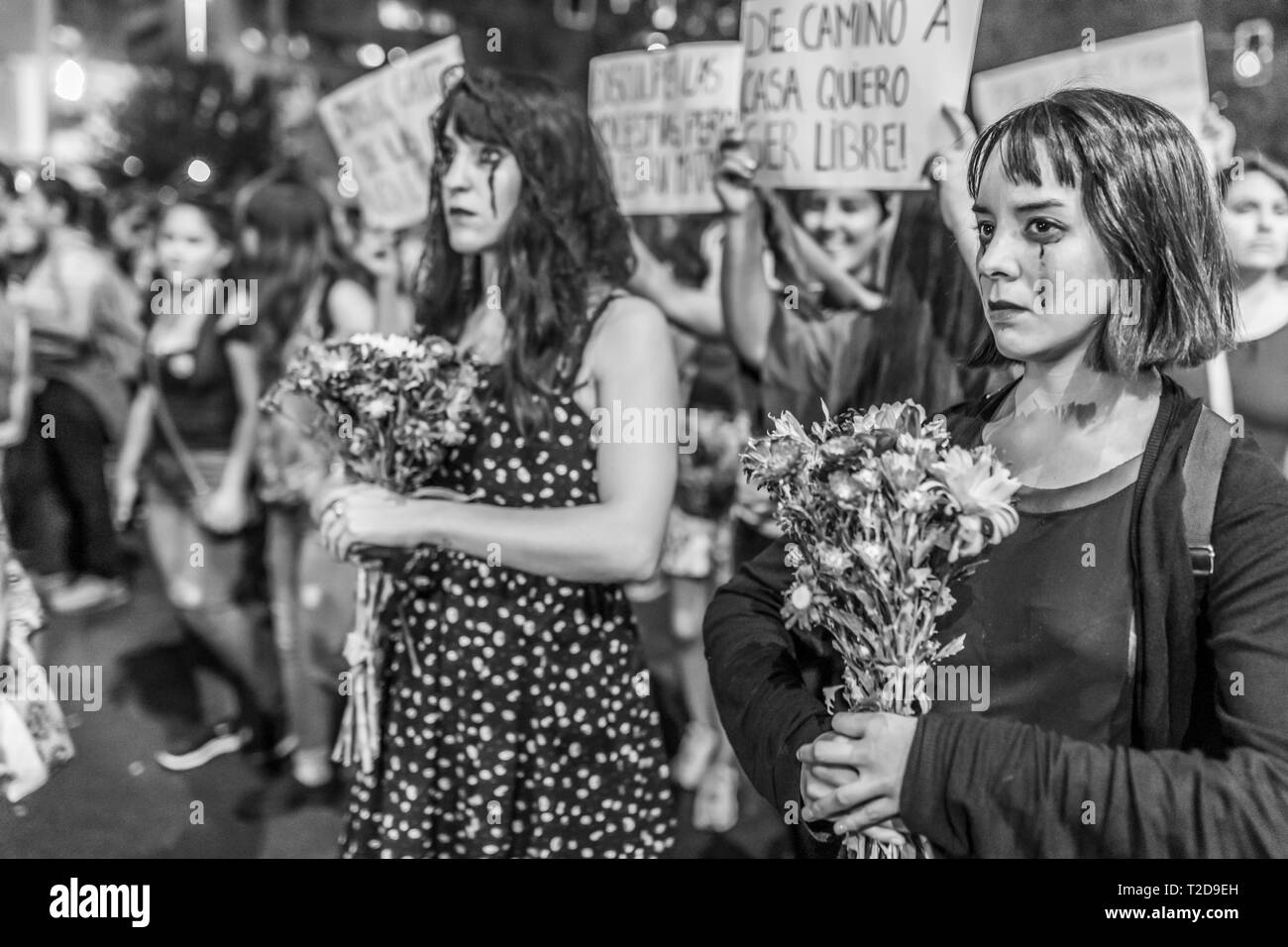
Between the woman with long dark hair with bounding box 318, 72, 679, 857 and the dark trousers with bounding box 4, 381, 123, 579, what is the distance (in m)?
1.82

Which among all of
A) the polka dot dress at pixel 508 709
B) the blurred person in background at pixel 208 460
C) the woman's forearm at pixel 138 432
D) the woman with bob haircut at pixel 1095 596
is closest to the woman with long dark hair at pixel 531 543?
the polka dot dress at pixel 508 709

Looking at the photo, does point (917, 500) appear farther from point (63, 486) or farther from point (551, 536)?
point (63, 486)

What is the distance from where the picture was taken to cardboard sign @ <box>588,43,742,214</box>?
307cm

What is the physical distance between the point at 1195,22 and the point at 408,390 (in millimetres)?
1827

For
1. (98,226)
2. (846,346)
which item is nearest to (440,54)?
(846,346)

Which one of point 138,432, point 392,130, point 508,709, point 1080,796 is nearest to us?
point 1080,796

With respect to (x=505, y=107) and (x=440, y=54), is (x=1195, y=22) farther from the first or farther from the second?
(x=440, y=54)

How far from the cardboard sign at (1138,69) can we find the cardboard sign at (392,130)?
4.72 feet

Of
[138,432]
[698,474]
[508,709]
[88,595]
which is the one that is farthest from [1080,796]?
[138,432]

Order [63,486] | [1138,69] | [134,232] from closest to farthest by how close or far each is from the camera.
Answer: [1138,69] → [63,486] → [134,232]

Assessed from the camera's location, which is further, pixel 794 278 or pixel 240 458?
pixel 240 458

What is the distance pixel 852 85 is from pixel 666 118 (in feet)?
1.88

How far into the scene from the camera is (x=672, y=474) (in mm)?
2297
